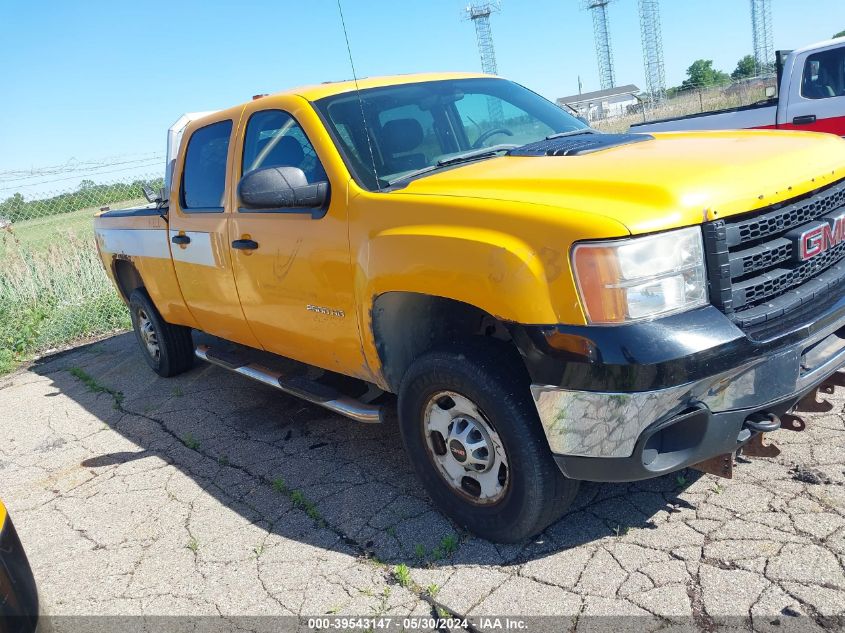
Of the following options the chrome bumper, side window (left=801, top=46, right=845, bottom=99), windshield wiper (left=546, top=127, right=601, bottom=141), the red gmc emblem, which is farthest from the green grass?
side window (left=801, top=46, right=845, bottom=99)

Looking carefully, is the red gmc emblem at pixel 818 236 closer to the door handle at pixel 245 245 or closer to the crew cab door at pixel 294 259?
the crew cab door at pixel 294 259

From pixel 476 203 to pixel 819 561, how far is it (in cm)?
181

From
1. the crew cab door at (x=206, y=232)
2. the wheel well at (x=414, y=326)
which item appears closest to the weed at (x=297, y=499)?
the wheel well at (x=414, y=326)

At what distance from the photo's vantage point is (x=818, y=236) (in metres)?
2.75

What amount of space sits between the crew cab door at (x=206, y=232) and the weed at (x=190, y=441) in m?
0.70

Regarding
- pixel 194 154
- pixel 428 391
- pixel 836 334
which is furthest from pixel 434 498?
pixel 194 154

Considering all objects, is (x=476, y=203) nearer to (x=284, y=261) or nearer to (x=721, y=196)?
(x=721, y=196)

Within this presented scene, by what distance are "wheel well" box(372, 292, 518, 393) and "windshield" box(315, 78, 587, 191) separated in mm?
559

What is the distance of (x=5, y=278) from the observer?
33.2 ft

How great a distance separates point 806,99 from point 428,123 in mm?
5870

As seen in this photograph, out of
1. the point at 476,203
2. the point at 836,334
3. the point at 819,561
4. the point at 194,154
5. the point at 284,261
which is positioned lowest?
the point at 819,561

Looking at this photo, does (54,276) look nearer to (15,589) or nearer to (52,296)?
(52,296)

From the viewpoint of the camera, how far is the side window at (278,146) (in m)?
3.63

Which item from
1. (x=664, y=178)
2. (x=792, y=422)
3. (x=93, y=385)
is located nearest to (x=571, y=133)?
(x=664, y=178)
